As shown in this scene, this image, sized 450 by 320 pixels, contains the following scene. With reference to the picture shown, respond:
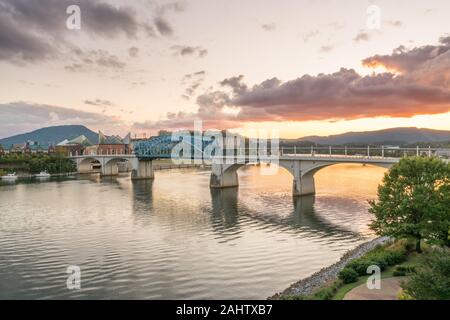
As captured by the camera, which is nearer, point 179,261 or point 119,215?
point 179,261

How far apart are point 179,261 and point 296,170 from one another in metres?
37.9

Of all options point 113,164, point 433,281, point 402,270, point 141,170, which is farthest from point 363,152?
point 113,164

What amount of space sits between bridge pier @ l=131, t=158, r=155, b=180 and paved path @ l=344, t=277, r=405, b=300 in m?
95.0

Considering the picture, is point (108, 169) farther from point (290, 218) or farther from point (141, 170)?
point (290, 218)

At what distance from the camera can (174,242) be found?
39281 millimetres

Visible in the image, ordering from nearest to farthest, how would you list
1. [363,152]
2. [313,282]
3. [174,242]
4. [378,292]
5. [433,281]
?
[433,281] < [378,292] < [313,282] < [174,242] < [363,152]

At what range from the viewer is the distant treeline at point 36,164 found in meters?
132

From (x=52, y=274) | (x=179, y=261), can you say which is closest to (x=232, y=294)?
(x=179, y=261)

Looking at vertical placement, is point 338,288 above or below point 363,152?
below

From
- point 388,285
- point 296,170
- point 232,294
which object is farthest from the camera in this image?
point 296,170

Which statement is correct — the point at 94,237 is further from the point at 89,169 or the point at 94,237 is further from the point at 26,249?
the point at 89,169

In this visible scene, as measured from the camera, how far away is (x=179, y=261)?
3256 centimetres

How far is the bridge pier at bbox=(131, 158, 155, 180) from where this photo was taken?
11220 cm

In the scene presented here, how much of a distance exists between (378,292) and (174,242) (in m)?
22.5
